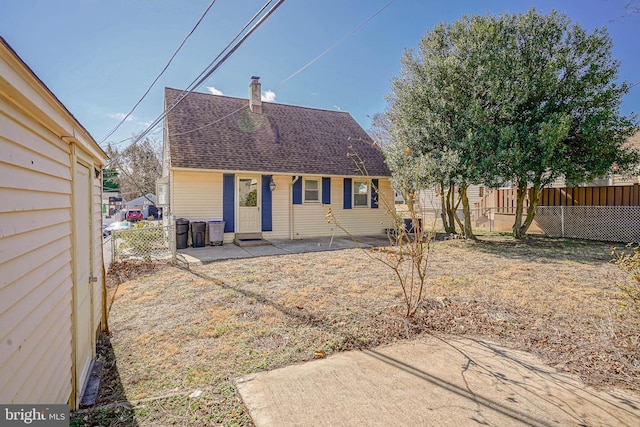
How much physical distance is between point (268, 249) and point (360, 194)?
5187 millimetres

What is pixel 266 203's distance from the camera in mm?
11930

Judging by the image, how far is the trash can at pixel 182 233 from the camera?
10.2 meters

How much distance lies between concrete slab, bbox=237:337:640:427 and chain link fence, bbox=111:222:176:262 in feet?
21.3

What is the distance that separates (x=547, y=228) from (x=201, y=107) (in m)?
14.7

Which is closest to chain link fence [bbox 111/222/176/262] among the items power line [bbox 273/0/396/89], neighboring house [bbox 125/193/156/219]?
power line [bbox 273/0/396/89]

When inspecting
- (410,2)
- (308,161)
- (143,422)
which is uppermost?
(410,2)

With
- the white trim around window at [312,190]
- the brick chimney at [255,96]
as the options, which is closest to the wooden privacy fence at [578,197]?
the white trim around window at [312,190]

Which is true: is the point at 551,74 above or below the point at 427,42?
below

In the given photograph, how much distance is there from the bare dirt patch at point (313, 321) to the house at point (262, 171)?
409 centimetres

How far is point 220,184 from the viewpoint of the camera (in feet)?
36.8

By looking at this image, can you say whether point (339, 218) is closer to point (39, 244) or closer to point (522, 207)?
point (522, 207)

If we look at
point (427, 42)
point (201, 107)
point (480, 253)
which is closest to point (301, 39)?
point (427, 42)

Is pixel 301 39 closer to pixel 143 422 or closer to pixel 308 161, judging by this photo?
pixel 308 161

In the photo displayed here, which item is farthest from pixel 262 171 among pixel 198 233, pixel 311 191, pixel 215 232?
pixel 198 233
